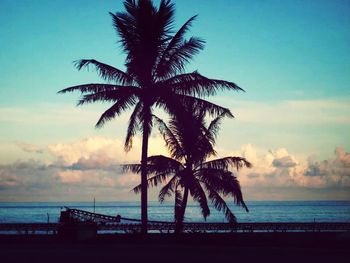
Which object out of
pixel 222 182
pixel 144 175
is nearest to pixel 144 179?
pixel 144 175

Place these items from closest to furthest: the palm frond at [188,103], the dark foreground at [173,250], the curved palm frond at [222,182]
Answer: the dark foreground at [173,250] < the palm frond at [188,103] < the curved palm frond at [222,182]

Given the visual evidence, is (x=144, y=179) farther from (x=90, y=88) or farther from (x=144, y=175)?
(x=90, y=88)

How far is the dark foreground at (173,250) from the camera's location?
17.4 meters

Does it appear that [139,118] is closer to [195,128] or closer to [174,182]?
[195,128]

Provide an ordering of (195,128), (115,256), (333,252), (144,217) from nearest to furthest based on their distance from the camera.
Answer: (115,256), (333,252), (144,217), (195,128)

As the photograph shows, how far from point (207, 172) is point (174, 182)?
224 cm

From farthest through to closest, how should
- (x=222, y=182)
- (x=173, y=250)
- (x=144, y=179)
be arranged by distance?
(x=222, y=182) < (x=144, y=179) < (x=173, y=250)

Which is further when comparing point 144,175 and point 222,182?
point 222,182

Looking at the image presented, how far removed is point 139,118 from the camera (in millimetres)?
23891

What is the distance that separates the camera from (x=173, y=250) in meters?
20.3

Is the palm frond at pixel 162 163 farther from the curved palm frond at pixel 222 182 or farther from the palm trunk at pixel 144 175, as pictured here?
the palm trunk at pixel 144 175

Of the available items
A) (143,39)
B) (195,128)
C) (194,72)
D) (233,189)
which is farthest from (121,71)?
(233,189)

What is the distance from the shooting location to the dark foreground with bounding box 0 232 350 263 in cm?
1736

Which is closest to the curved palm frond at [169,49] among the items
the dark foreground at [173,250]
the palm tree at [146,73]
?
the palm tree at [146,73]
